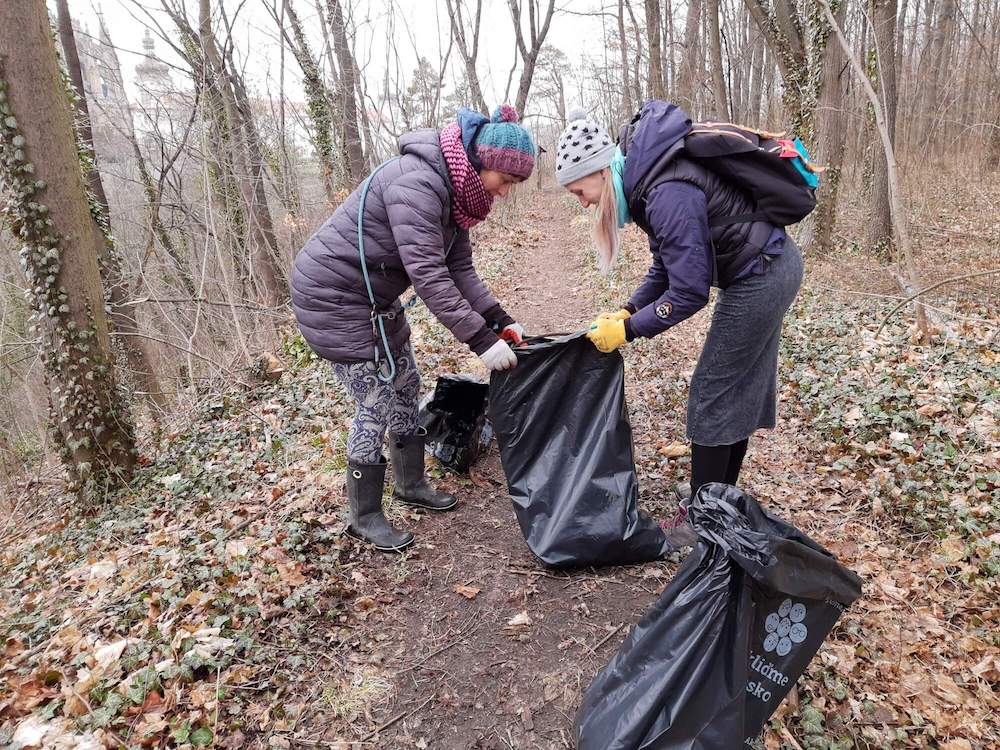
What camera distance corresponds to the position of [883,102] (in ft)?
22.1

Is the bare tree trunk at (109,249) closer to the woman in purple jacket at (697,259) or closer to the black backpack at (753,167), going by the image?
the woman in purple jacket at (697,259)

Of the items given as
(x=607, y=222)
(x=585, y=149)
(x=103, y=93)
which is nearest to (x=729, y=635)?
(x=607, y=222)

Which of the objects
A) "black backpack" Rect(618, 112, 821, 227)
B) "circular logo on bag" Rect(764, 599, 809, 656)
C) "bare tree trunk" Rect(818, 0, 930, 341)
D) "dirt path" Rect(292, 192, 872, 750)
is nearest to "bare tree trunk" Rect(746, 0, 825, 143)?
"bare tree trunk" Rect(818, 0, 930, 341)

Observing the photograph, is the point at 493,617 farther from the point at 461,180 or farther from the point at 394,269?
the point at 461,180

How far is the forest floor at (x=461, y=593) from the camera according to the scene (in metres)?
1.97

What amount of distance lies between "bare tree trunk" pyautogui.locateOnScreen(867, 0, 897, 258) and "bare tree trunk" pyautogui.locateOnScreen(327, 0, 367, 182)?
7.47 metres

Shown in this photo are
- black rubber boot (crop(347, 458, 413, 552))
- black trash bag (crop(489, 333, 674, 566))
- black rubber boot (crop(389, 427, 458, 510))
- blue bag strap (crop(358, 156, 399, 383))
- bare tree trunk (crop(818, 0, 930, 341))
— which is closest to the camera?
blue bag strap (crop(358, 156, 399, 383))

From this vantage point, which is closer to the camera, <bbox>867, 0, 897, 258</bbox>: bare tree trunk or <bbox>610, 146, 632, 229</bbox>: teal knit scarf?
<bbox>610, 146, 632, 229</bbox>: teal knit scarf

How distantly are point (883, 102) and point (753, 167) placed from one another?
253 inches

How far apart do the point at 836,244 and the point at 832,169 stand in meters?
1.13

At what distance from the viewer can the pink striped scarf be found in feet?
7.54

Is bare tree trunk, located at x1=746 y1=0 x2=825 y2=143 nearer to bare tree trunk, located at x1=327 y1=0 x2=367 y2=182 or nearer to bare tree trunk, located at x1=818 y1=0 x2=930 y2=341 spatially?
bare tree trunk, located at x1=818 y1=0 x2=930 y2=341

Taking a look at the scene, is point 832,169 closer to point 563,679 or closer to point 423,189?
point 423,189

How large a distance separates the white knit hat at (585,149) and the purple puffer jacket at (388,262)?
503 millimetres
